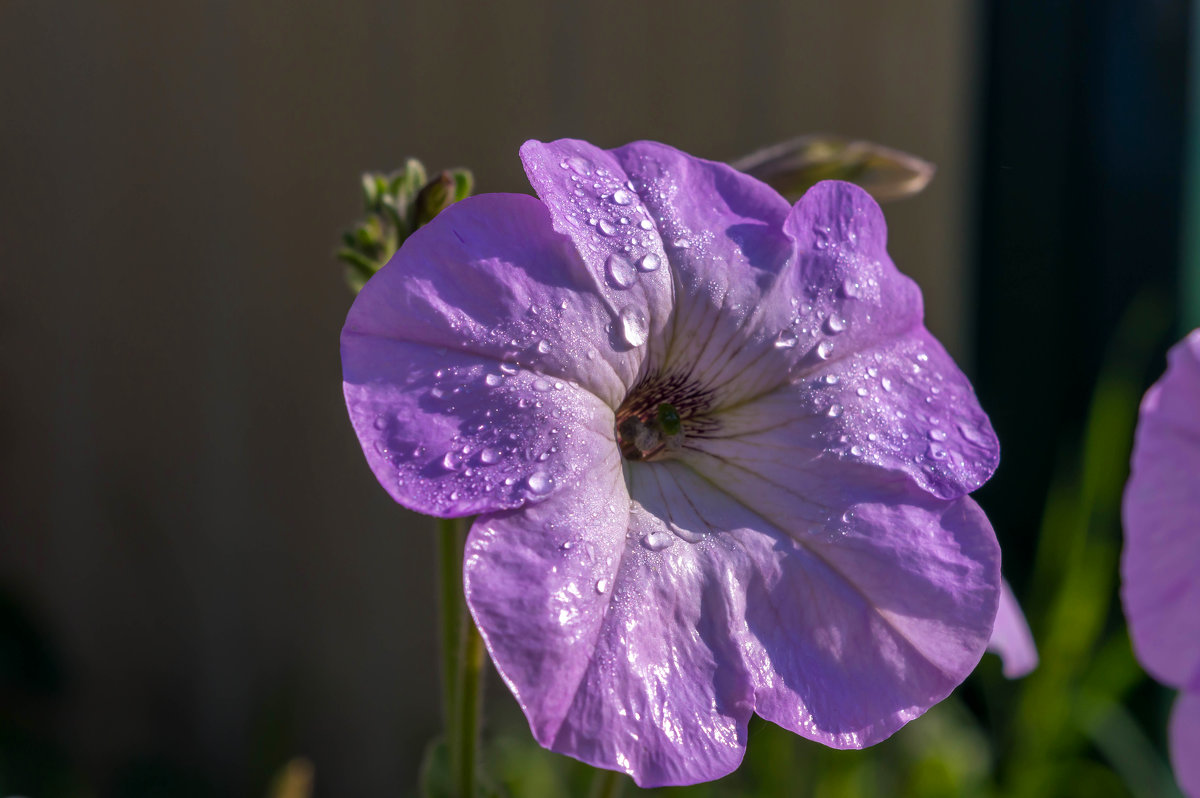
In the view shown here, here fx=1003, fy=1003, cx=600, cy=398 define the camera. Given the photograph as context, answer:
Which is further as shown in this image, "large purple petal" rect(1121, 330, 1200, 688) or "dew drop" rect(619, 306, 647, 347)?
"dew drop" rect(619, 306, 647, 347)

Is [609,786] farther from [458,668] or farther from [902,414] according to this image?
[902,414]

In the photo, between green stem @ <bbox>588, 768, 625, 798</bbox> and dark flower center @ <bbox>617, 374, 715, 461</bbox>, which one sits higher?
dark flower center @ <bbox>617, 374, 715, 461</bbox>

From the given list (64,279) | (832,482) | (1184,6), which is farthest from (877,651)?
(64,279)

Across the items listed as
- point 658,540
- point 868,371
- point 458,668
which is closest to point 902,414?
point 868,371

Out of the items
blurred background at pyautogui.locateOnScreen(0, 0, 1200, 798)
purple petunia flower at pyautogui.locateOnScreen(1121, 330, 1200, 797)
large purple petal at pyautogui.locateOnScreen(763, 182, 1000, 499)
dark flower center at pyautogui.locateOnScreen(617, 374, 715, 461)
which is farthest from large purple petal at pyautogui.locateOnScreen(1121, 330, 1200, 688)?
blurred background at pyautogui.locateOnScreen(0, 0, 1200, 798)

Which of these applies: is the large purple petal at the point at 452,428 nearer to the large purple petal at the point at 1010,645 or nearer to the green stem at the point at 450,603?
the green stem at the point at 450,603

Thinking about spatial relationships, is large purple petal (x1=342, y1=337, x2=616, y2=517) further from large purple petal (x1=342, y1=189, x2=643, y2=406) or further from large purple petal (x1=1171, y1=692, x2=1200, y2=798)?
large purple petal (x1=1171, y1=692, x2=1200, y2=798)

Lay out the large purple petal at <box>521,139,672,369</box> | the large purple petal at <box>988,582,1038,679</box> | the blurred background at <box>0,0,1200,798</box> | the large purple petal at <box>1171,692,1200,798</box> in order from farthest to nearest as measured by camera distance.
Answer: the blurred background at <box>0,0,1200,798</box> → the large purple petal at <box>988,582,1038,679</box> → the large purple petal at <box>521,139,672,369</box> → the large purple petal at <box>1171,692,1200,798</box>
